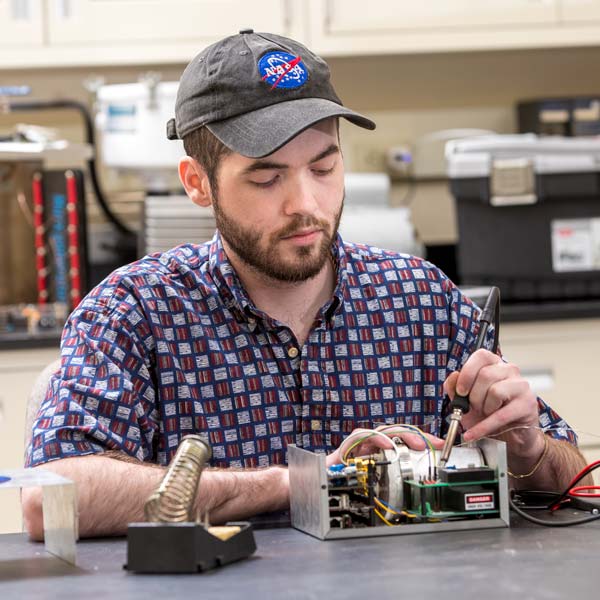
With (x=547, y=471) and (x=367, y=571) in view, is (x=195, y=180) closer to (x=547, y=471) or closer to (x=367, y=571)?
(x=547, y=471)

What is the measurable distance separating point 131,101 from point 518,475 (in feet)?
5.59

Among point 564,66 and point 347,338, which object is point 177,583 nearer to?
point 347,338

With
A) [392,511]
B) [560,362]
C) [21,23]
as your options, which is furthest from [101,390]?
[21,23]

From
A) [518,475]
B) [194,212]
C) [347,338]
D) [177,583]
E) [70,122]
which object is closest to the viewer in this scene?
[177,583]

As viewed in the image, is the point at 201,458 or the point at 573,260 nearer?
the point at 201,458

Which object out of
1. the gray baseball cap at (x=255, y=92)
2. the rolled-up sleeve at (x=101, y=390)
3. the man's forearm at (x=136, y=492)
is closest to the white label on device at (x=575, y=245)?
the gray baseball cap at (x=255, y=92)

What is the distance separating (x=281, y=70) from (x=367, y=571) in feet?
2.33

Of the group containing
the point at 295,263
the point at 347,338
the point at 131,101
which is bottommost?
the point at 347,338

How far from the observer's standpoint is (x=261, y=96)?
1.43 metres

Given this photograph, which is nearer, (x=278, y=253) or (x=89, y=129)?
(x=278, y=253)

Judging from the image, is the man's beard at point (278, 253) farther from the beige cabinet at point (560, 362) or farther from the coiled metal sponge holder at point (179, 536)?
the beige cabinet at point (560, 362)

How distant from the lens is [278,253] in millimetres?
1432

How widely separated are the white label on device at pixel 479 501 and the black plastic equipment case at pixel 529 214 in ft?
5.39

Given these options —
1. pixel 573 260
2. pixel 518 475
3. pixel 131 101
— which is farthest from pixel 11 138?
pixel 518 475
